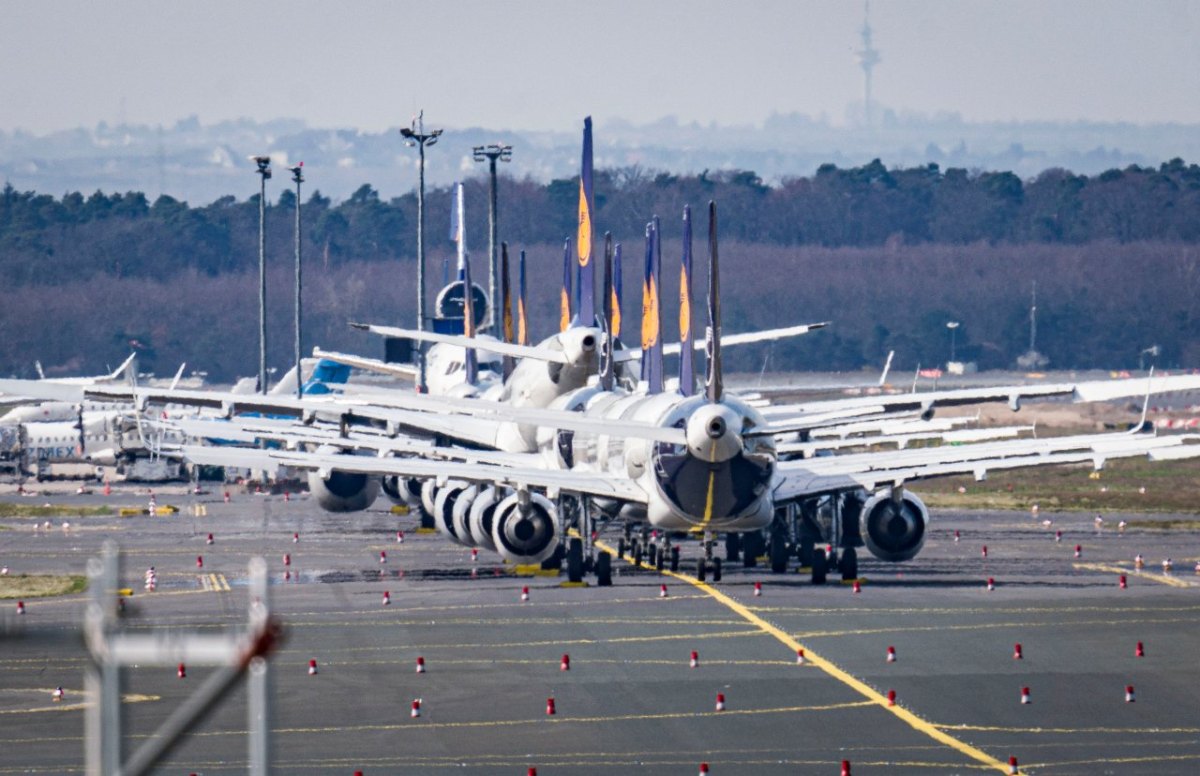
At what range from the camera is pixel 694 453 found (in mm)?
48531

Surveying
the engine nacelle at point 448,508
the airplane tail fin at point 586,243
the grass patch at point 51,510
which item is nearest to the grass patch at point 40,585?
the engine nacelle at point 448,508

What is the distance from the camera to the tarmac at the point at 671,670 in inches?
1193

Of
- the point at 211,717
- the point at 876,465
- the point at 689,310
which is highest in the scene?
the point at 689,310

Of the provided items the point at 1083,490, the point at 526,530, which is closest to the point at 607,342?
the point at 526,530

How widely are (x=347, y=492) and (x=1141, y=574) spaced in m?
31.3

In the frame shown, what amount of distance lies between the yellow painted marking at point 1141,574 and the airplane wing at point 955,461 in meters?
3.03

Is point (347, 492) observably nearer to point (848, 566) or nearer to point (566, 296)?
point (566, 296)

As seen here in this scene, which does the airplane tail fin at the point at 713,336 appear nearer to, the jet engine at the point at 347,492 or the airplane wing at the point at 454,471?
the airplane wing at the point at 454,471

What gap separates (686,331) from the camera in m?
54.8

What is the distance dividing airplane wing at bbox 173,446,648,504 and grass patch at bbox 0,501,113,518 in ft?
93.6

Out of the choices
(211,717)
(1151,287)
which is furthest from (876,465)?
(1151,287)

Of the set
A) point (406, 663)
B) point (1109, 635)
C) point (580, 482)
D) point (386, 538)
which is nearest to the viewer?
point (406, 663)

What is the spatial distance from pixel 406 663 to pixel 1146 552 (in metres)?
28.4

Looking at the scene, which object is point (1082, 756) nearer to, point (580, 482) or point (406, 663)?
point (406, 663)
